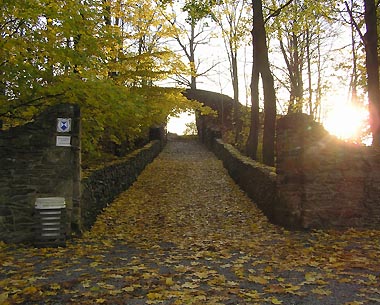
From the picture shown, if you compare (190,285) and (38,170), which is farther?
(38,170)

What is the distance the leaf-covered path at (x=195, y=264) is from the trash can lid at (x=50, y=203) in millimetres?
760

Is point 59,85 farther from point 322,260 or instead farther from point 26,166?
point 322,260

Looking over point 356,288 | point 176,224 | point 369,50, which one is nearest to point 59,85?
point 176,224

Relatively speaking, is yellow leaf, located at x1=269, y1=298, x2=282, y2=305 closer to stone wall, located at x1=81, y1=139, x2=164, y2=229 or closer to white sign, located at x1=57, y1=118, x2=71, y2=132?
white sign, located at x1=57, y1=118, x2=71, y2=132

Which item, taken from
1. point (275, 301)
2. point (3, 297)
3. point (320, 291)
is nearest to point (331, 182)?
point (320, 291)

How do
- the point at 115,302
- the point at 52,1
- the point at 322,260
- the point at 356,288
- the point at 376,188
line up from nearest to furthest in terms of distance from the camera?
the point at 115,302, the point at 356,288, the point at 322,260, the point at 52,1, the point at 376,188

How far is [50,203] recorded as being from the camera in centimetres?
793

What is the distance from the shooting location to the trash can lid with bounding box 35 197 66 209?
7.89m

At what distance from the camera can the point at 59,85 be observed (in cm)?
842

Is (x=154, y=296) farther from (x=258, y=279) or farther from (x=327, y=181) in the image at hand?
(x=327, y=181)

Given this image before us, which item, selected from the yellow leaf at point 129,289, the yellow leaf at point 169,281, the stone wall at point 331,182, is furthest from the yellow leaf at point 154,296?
the stone wall at point 331,182

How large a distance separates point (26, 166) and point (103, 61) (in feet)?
13.3

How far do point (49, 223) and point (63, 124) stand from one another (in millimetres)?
1845

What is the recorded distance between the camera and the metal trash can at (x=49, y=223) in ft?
25.7
